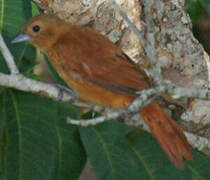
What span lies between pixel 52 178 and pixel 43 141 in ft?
0.89

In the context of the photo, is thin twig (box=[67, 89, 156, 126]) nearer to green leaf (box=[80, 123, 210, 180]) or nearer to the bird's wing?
the bird's wing

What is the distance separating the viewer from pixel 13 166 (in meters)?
2.81

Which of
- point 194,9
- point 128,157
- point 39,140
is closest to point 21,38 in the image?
→ point 39,140

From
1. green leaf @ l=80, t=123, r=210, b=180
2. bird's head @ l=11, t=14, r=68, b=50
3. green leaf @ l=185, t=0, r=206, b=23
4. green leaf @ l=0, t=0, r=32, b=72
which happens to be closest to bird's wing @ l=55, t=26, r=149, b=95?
bird's head @ l=11, t=14, r=68, b=50

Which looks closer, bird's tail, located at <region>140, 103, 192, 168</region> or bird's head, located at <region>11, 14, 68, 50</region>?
bird's tail, located at <region>140, 103, 192, 168</region>

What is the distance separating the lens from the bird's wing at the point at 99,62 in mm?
2732

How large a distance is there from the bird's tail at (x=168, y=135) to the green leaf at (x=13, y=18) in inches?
34.2

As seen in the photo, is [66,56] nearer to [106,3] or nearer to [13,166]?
[106,3]

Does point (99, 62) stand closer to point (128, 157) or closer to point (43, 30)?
point (43, 30)

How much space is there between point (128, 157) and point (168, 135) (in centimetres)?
51

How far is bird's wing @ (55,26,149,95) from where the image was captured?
8.96 ft

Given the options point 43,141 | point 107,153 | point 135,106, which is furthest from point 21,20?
point 135,106

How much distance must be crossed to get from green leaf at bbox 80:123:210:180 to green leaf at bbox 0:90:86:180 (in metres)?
0.14

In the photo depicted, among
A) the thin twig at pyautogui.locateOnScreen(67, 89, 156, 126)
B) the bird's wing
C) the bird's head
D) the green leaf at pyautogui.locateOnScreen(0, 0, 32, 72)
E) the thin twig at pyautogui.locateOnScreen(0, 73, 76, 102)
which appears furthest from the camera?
the bird's head
